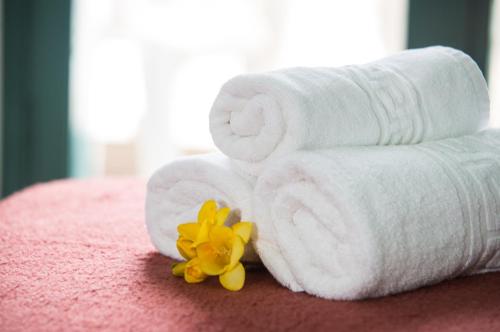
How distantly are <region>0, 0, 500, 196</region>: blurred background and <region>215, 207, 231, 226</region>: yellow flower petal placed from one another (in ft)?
5.24

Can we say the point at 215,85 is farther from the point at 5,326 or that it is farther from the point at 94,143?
the point at 5,326

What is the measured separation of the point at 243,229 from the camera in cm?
79

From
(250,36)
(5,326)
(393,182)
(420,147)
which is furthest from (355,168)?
(250,36)

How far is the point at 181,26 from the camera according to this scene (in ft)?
7.84

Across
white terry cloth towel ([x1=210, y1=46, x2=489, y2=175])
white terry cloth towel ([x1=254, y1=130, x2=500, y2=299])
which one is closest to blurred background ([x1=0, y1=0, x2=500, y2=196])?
white terry cloth towel ([x1=210, y1=46, x2=489, y2=175])

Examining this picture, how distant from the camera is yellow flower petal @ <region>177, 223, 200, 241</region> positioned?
0.82m

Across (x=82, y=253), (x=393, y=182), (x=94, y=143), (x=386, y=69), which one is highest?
(x=386, y=69)

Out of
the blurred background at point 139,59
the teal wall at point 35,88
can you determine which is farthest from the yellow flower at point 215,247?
the teal wall at point 35,88

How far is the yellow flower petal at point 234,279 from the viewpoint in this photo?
77cm

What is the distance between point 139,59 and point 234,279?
1784mm

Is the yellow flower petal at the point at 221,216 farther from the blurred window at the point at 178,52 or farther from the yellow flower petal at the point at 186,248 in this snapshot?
the blurred window at the point at 178,52

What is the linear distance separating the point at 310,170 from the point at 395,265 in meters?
0.14

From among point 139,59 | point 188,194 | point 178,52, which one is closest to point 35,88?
point 139,59

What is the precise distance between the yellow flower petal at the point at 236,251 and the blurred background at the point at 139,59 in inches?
64.3
